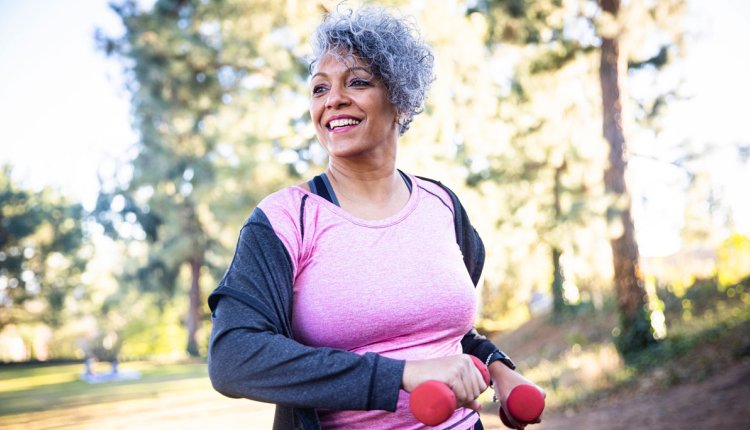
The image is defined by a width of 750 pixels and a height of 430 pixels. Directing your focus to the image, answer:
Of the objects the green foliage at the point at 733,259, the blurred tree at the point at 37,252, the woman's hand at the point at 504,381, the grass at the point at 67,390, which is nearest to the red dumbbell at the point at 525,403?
the woman's hand at the point at 504,381

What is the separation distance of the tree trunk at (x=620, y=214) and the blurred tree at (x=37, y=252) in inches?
1058

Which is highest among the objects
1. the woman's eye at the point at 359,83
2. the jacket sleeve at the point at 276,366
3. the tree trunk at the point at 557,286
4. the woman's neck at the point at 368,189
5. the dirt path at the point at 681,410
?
the woman's eye at the point at 359,83

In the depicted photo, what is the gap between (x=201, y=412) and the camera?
9891mm

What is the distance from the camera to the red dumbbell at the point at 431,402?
119 cm

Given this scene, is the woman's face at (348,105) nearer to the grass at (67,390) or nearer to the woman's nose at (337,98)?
the woman's nose at (337,98)

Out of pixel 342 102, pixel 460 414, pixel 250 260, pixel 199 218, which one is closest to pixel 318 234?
pixel 250 260

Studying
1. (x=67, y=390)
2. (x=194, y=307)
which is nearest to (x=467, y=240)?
(x=67, y=390)

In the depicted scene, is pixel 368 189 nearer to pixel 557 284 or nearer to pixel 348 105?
pixel 348 105

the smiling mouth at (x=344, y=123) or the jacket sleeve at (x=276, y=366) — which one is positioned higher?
the smiling mouth at (x=344, y=123)

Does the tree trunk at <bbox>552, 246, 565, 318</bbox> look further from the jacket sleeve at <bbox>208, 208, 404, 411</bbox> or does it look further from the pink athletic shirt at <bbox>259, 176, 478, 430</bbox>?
the jacket sleeve at <bbox>208, 208, 404, 411</bbox>

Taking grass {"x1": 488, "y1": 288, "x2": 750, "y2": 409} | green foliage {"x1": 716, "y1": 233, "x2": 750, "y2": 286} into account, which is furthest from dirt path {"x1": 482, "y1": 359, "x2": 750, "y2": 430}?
green foliage {"x1": 716, "y1": 233, "x2": 750, "y2": 286}

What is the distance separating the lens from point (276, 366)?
1.21 m

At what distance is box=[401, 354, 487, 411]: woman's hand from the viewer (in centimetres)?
124

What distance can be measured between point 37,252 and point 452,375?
3348 cm
